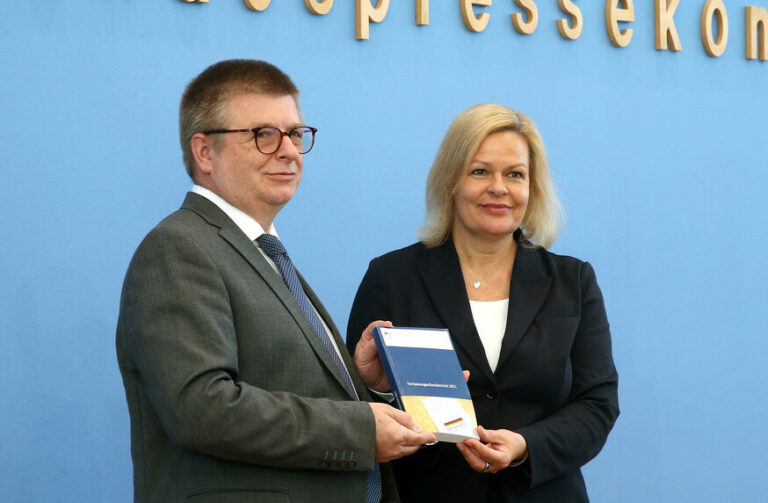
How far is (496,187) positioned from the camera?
2.38 m

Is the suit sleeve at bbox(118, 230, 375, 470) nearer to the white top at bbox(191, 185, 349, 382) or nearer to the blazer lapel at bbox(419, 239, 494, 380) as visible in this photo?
the white top at bbox(191, 185, 349, 382)

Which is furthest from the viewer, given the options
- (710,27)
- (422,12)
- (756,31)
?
(756,31)

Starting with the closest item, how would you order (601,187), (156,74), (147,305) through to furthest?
(147,305) → (156,74) → (601,187)

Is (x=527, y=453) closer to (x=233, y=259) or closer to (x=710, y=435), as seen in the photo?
(x=233, y=259)

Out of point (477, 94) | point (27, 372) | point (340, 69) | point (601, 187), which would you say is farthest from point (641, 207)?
point (27, 372)

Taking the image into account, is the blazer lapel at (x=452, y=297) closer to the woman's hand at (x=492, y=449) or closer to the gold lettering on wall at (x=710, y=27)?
the woman's hand at (x=492, y=449)

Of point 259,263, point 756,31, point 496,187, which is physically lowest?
point 259,263

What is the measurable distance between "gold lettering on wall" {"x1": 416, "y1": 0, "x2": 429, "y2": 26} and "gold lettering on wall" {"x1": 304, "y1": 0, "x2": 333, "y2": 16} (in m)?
0.34

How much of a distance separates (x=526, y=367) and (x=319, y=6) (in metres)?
1.47

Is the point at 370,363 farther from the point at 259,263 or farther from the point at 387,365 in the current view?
the point at 259,263

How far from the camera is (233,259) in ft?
6.00

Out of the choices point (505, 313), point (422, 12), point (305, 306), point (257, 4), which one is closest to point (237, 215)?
point (305, 306)

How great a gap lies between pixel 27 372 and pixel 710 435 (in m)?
2.74

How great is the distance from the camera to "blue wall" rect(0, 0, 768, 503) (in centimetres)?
276
